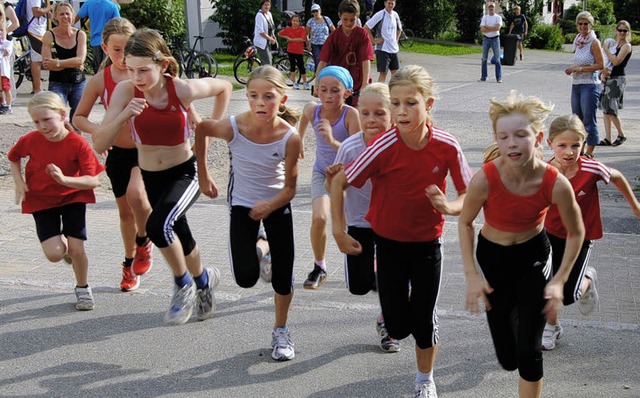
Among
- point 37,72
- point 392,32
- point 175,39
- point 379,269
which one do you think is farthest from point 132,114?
point 175,39

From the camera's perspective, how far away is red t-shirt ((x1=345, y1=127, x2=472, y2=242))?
4.38 m

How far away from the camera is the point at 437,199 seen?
419 centimetres

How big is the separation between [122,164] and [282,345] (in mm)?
1992

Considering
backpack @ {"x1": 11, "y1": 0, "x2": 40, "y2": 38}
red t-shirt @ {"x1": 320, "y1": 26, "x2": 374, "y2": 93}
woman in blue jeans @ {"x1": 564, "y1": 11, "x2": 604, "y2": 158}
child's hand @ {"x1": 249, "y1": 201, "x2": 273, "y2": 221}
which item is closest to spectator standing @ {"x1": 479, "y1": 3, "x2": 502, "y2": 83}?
woman in blue jeans @ {"x1": 564, "y1": 11, "x2": 604, "y2": 158}

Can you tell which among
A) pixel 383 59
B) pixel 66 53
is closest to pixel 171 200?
pixel 66 53

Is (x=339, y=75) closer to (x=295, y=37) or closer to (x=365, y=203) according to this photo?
(x=365, y=203)

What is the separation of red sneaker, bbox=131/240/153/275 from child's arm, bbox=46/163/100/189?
829mm

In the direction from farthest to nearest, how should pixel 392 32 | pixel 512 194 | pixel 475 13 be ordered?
pixel 475 13, pixel 392 32, pixel 512 194

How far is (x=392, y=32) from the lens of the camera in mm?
17250

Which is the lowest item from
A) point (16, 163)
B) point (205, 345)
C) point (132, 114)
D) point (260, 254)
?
point (205, 345)

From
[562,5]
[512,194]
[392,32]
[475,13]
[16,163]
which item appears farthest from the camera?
[562,5]

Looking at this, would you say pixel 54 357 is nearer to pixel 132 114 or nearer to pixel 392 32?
pixel 132 114

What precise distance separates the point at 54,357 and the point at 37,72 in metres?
11.2

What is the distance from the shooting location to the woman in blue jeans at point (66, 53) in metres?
10.8
